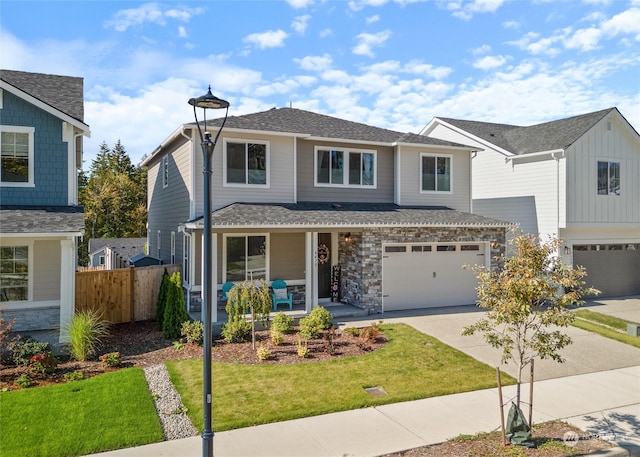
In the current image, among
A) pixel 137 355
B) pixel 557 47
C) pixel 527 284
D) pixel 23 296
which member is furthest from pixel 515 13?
pixel 23 296

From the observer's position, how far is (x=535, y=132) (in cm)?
2009

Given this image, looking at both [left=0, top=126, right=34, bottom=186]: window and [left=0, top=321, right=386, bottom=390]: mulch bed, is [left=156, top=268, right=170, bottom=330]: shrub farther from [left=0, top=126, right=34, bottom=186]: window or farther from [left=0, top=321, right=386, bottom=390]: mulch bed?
[left=0, top=126, right=34, bottom=186]: window

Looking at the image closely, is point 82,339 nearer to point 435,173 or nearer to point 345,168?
point 345,168

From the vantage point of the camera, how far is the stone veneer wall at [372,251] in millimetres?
14195

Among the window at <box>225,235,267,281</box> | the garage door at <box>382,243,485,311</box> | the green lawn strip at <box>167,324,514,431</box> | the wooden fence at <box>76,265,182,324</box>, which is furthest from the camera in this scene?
the garage door at <box>382,243,485,311</box>

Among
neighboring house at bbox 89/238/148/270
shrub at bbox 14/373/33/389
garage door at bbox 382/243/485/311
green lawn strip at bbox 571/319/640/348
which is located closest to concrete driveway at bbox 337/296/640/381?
green lawn strip at bbox 571/319/640/348

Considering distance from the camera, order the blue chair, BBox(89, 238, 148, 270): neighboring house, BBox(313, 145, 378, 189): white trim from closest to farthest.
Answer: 1. the blue chair
2. BBox(313, 145, 378, 189): white trim
3. BBox(89, 238, 148, 270): neighboring house

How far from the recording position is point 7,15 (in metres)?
9.83

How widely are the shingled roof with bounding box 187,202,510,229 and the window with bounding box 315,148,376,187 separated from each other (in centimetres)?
89

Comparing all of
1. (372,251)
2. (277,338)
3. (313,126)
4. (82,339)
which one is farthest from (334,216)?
(82,339)

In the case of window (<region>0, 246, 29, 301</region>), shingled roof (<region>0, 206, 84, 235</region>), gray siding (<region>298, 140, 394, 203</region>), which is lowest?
window (<region>0, 246, 29, 301</region>)

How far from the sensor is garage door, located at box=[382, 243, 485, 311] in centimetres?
1465

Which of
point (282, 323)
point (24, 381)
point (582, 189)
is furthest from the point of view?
point (582, 189)

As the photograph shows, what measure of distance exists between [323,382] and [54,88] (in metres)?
12.8
